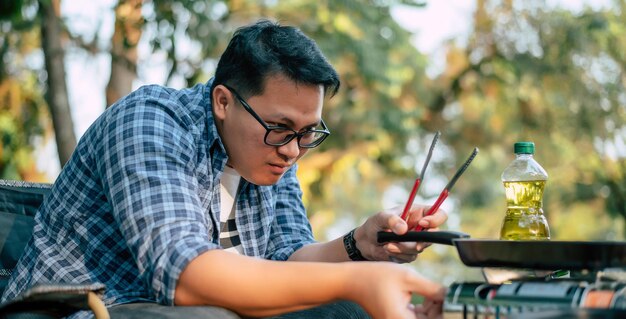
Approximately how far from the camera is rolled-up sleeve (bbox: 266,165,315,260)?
2410mm

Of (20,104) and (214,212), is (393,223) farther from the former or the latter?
(20,104)

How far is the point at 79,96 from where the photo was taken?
9391mm

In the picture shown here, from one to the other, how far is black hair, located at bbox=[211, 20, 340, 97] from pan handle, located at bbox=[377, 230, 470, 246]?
39cm

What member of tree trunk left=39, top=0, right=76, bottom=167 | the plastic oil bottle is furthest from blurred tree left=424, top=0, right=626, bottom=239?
the plastic oil bottle

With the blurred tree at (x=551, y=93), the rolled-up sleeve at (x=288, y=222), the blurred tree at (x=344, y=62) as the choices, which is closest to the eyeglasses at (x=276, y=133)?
the rolled-up sleeve at (x=288, y=222)

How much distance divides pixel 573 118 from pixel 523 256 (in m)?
10.5

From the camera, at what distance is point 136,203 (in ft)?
5.34

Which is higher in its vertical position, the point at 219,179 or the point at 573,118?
the point at 219,179

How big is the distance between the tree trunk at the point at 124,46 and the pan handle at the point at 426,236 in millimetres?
4019

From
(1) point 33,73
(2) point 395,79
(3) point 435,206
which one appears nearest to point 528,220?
(3) point 435,206

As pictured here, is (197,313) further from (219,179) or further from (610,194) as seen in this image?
(610,194)

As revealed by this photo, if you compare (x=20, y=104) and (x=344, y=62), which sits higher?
(x=344, y=62)

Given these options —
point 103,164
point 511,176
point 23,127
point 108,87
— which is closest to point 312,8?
point 108,87

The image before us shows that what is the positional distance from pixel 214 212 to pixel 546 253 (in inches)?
33.6
